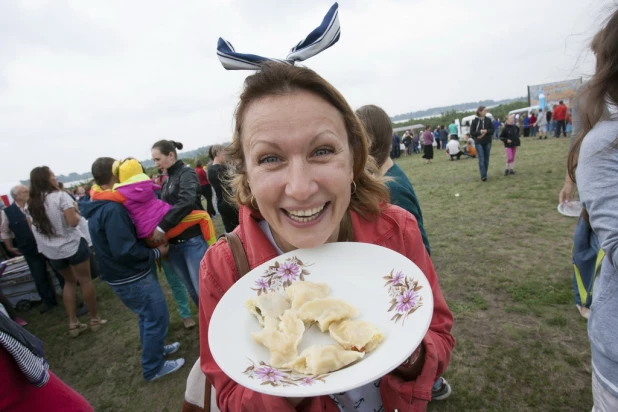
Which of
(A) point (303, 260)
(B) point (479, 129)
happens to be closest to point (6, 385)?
(A) point (303, 260)

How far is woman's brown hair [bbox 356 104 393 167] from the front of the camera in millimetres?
3008

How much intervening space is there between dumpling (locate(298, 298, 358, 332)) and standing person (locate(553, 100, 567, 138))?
23262 mm

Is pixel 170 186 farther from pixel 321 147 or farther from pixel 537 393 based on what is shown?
pixel 537 393

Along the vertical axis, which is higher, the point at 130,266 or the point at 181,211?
the point at 181,211

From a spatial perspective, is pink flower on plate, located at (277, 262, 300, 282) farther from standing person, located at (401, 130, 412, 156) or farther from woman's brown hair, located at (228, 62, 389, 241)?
standing person, located at (401, 130, 412, 156)

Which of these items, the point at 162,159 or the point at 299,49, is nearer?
the point at 299,49

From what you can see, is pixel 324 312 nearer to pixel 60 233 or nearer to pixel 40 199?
pixel 60 233

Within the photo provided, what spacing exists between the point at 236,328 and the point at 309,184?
2.20ft

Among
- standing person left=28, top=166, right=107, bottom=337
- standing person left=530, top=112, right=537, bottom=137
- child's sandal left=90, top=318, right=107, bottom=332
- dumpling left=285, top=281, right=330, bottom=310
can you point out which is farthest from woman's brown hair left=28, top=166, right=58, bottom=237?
standing person left=530, top=112, right=537, bottom=137

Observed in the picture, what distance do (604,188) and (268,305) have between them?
4.85ft

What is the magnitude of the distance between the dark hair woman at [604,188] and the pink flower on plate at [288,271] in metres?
1.28

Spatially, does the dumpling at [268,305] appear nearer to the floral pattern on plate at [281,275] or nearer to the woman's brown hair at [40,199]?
the floral pattern on plate at [281,275]

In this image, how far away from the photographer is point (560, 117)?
1869cm

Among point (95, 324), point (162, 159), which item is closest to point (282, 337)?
point (162, 159)
